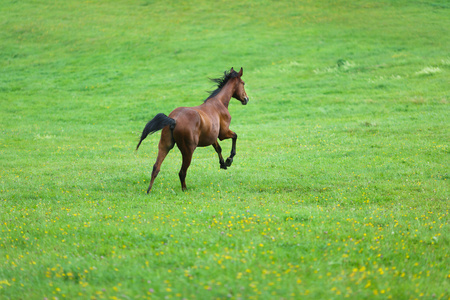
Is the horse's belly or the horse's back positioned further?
the horse's belly

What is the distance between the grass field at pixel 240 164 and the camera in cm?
598

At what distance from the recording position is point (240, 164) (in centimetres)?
1481

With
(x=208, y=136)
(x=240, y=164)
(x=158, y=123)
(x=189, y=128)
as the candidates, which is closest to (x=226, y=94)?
(x=208, y=136)

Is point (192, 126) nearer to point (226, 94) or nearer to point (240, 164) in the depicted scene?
point (226, 94)

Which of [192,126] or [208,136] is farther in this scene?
[208,136]

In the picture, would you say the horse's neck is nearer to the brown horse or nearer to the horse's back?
the brown horse

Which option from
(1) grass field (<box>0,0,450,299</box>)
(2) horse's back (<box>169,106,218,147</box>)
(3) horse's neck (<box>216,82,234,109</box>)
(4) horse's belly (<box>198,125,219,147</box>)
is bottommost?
(1) grass field (<box>0,0,450,299</box>)

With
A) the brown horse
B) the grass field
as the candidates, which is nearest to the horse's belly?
the brown horse

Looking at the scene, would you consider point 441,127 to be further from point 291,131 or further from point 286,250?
point 286,250

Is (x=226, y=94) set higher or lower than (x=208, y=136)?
higher

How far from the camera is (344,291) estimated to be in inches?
207

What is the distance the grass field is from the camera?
5.98 meters

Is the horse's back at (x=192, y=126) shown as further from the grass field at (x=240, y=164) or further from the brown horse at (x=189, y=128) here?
the grass field at (x=240, y=164)

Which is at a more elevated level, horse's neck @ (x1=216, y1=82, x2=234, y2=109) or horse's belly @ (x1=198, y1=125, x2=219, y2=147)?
horse's neck @ (x1=216, y1=82, x2=234, y2=109)
